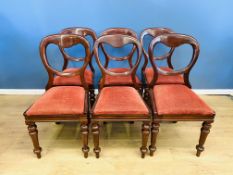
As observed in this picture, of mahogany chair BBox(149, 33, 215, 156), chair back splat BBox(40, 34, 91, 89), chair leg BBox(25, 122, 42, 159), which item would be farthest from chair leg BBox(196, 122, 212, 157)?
chair leg BBox(25, 122, 42, 159)

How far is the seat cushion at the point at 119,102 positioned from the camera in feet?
4.93

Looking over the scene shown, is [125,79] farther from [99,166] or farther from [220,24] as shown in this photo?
[220,24]

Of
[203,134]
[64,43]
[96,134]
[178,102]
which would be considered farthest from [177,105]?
[64,43]

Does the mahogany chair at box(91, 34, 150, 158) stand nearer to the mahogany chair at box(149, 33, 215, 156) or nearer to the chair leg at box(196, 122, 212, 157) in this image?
the mahogany chair at box(149, 33, 215, 156)

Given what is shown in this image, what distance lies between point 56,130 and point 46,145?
0.23 metres

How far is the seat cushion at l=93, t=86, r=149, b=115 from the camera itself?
1.50m

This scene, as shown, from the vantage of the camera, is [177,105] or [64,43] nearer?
[177,105]

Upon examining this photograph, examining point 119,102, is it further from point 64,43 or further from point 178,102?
point 64,43

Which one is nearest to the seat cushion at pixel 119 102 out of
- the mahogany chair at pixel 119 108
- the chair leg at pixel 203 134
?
the mahogany chair at pixel 119 108

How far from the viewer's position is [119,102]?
1.56 metres

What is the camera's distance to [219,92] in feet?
9.06

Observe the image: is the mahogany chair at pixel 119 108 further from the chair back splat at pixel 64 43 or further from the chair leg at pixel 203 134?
the chair leg at pixel 203 134

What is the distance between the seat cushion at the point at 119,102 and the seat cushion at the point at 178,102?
134 mm

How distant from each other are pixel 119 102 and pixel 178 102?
431 millimetres
